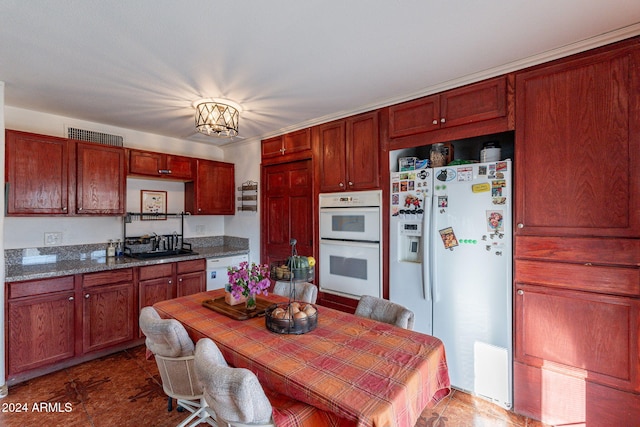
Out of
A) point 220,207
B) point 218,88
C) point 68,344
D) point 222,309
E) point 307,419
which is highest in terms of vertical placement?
point 218,88

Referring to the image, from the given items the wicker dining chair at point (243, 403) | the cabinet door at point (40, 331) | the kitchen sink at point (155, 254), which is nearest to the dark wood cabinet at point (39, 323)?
the cabinet door at point (40, 331)

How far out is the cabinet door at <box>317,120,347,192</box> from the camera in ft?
9.91

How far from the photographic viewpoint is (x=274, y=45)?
70.7 inches

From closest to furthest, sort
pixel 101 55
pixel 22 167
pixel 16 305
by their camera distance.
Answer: pixel 101 55 < pixel 16 305 < pixel 22 167

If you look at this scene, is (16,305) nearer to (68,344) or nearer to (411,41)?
(68,344)

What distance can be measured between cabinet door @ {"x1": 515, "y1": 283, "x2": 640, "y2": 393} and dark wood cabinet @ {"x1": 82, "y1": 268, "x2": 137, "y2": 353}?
3365 mm

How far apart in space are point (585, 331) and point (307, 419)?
1.80 m

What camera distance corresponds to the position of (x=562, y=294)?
192 centimetres

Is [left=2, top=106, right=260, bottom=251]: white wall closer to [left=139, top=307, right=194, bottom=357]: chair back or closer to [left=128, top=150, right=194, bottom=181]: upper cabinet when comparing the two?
[left=128, top=150, right=194, bottom=181]: upper cabinet

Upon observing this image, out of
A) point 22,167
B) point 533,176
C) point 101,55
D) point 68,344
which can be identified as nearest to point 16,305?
point 68,344

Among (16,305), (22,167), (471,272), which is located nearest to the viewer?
Answer: (471,272)

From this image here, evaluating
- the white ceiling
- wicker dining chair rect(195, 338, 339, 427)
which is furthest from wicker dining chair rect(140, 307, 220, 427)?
the white ceiling

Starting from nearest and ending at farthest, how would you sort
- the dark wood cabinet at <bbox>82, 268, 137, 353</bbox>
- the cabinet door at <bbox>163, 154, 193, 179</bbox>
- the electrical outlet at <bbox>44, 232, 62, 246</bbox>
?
the dark wood cabinet at <bbox>82, 268, 137, 353</bbox> < the electrical outlet at <bbox>44, 232, 62, 246</bbox> < the cabinet door at <bbox>163, 154, 193, 179</bbox>

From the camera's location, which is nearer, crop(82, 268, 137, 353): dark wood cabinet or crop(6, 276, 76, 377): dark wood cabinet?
crop(6, 276, 76, 377): dark wood cabinet
